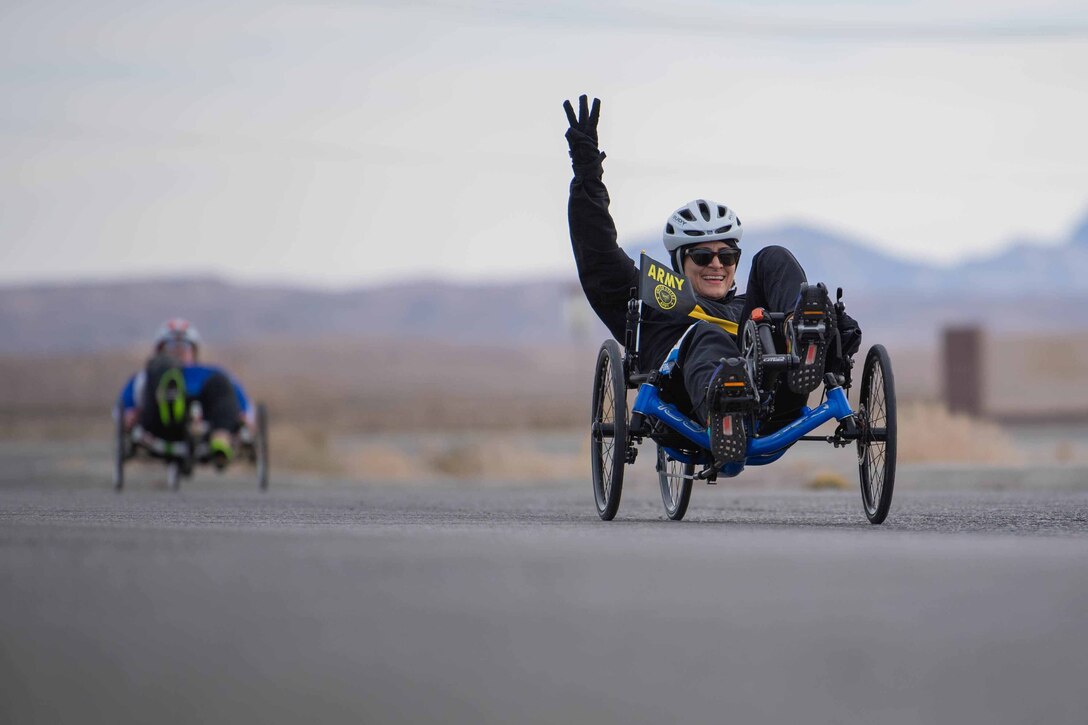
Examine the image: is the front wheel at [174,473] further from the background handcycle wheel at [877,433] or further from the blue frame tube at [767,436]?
the background handcycle wheel at [877,433]

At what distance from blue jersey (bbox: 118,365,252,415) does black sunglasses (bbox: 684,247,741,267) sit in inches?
362

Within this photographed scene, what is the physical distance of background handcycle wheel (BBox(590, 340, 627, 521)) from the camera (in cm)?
906

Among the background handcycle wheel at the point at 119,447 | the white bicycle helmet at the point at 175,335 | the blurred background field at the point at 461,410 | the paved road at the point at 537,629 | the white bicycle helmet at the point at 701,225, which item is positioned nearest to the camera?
the paved road at the point at 537,629

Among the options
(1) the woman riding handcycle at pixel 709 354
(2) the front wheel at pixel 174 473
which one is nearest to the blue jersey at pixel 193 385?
(2) the front wheel at pixel 174 473

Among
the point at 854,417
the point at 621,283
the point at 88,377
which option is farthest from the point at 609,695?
the point at 88,377

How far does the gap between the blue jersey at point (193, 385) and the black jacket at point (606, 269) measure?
8.82 meters

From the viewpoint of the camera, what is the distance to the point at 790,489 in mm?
18312

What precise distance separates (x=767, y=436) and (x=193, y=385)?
10424 mm

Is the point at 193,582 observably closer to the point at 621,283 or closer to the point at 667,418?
the point at 667,418

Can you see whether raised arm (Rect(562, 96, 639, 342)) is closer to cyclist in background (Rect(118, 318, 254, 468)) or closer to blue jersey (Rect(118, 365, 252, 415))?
cyclist in background (Rect(118, 318, 254, 468))

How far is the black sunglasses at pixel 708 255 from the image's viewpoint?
10000mm

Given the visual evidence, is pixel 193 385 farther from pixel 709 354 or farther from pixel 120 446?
pixel 709 354

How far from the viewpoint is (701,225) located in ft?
32.6

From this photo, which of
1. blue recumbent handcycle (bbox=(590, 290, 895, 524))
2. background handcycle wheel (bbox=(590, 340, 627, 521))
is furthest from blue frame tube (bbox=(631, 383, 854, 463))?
background handcycle wheel (bbox=(590, 340, 627, 521))
